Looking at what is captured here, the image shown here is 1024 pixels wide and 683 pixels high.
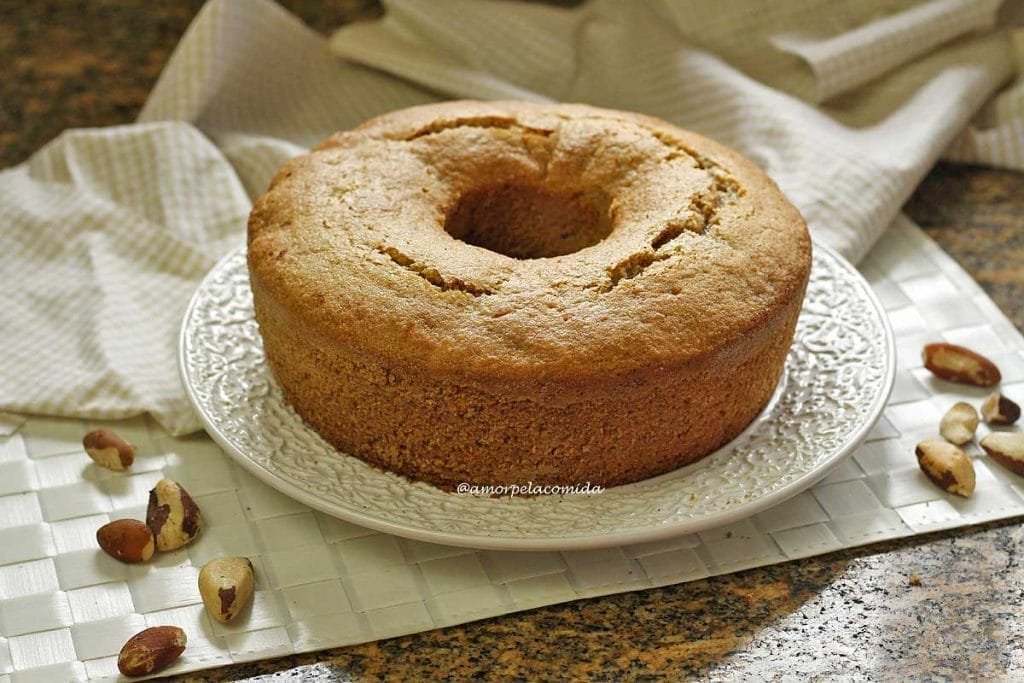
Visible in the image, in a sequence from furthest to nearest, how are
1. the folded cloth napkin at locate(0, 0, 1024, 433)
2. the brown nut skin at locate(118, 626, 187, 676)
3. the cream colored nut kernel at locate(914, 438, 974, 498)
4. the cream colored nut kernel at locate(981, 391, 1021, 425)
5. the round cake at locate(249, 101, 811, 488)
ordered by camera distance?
the folded cloth napkin at locate(0, 0, 1024, 433) < the cream colored nut kernel at locate(981, 391, 1021, 425) < the cream colored nut kernel at locate(914, 438, 974, 498) < the round cake at locate(249, 101, 811, 488) < the brown nut skin at locate(118, 626, 187, 676)

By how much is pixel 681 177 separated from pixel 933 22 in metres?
0.90

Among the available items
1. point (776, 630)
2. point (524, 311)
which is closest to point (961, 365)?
point (776, 630)

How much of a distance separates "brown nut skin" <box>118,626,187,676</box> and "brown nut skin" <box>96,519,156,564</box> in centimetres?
13

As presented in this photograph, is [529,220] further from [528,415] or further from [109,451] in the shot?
[109,451]

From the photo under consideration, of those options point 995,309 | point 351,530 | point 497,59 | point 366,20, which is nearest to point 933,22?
point 995,309

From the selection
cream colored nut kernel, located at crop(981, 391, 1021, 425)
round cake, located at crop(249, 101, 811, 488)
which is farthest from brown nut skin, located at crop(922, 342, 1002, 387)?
round cake, located at crop(249, 101, 811, 488)

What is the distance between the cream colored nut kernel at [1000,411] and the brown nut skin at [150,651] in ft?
3.31

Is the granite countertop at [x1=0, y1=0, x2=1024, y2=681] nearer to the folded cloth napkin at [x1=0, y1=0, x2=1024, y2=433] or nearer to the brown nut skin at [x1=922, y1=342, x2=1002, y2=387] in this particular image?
the brown nut skin at [x1=922, y1=342, x2=1002, y2=387]

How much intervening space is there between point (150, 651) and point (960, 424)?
0.99 meters

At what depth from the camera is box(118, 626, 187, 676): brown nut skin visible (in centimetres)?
116

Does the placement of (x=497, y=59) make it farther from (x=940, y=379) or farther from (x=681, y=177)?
(x=940, y=379)

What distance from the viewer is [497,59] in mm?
2236

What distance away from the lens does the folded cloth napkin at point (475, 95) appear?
1.85 metres

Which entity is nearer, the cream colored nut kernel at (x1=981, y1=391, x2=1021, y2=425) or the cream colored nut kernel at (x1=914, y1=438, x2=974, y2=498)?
the cream colored nut kernel at (x1=914, y1=438, x2=974, y2=498)
